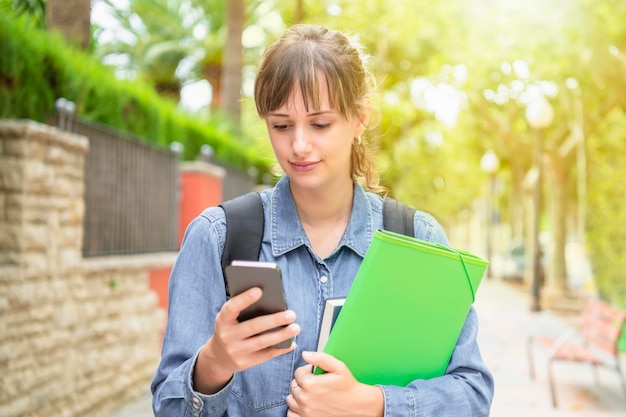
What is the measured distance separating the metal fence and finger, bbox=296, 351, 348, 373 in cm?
499

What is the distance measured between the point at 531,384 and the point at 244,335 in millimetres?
7916

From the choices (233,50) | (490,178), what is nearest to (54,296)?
(233,50)

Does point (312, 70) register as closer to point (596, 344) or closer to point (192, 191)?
point (596, 344)


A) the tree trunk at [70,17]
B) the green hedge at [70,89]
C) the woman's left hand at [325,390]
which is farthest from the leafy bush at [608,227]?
the woman's left hand at [325,390]

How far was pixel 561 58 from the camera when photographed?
13.6 m

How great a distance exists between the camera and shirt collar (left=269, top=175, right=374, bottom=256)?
190 centimetres

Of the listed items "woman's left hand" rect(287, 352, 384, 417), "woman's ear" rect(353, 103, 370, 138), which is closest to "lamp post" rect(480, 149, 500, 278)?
"woman's ear" rect(353, 103, 370, 138)

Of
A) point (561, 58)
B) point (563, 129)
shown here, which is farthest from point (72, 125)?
point (563, 129)

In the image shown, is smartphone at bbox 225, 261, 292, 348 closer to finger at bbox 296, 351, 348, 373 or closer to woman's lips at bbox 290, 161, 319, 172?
finger at bbox 296, 351, 348, 373

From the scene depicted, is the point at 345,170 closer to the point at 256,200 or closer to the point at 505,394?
the point at 256,200

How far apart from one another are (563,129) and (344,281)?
2079 cm

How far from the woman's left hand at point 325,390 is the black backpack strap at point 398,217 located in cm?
45

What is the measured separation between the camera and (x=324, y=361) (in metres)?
1.63

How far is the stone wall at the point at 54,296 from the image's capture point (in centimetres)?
522
